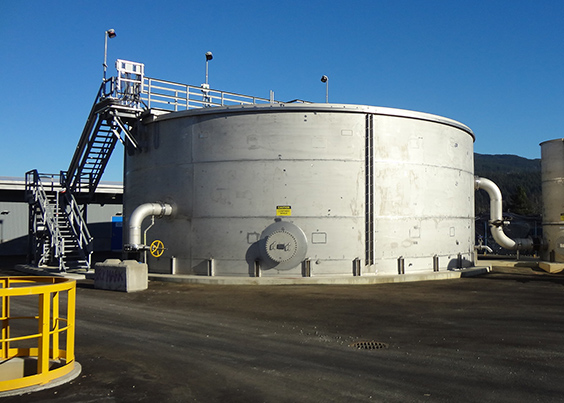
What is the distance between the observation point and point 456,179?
2184 cm

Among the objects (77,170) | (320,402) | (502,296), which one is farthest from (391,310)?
(77,170)

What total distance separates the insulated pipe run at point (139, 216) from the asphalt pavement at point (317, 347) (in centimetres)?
318

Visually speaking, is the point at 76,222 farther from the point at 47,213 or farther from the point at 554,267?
the point at 554,267

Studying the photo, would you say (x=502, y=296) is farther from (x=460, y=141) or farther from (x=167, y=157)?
(x=167, y=157)

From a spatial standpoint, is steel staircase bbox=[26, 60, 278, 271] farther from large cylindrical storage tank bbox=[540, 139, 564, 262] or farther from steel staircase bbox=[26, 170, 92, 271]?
large cylindrical storage tank bbox=[540, 139, 564, 262]

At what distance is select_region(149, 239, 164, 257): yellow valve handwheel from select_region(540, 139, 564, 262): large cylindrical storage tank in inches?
725

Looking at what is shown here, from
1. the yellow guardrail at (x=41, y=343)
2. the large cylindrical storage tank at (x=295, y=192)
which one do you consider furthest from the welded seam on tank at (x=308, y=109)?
the yellow guardrail at (x=41, y=343)

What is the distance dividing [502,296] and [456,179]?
25.9 feet

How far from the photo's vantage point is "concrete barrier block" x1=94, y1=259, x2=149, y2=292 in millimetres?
16125

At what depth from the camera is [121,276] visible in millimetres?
16281

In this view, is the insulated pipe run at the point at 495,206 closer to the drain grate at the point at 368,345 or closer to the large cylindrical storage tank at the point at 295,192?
the large cylindrical storage tank at the point at 295,192

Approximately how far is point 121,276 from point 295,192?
6.63 meters

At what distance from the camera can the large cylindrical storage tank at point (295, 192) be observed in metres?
18.5

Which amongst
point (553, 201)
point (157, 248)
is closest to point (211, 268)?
point (157, 248)
